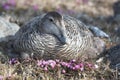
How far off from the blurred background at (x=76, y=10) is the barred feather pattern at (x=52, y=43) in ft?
8.42

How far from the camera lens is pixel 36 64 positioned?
742 cm

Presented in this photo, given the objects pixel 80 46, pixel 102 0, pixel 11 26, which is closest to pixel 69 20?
pixel 80 46

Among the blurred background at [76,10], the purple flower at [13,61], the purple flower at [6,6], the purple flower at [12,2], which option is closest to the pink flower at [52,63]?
the purple flower at [13,61]

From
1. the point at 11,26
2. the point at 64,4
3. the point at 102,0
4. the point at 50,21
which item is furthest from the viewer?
the point at 102,0

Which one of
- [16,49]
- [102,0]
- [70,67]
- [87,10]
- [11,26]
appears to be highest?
[102,0]

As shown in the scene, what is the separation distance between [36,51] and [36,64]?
21 centimetres

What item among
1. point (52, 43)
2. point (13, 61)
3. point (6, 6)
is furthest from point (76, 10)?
point (52, 43)

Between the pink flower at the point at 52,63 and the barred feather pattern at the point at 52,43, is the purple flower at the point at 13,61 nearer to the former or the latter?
the barred feather pattern at the point at 52,43

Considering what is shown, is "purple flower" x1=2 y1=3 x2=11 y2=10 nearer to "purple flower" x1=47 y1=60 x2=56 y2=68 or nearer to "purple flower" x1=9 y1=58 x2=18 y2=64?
"purple flower" x1=9 y1=58 x2=18 y2=64

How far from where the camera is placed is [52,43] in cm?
733

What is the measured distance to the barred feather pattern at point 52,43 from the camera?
7.34 m

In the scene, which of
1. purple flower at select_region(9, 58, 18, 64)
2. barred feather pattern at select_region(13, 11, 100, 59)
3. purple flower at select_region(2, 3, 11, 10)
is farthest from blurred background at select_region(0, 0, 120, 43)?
purple flower at select_region(9, 58, 18, 64)

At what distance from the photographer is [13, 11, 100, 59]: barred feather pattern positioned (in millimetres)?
7336

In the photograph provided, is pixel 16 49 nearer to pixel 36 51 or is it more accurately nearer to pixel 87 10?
pixel 36 51
